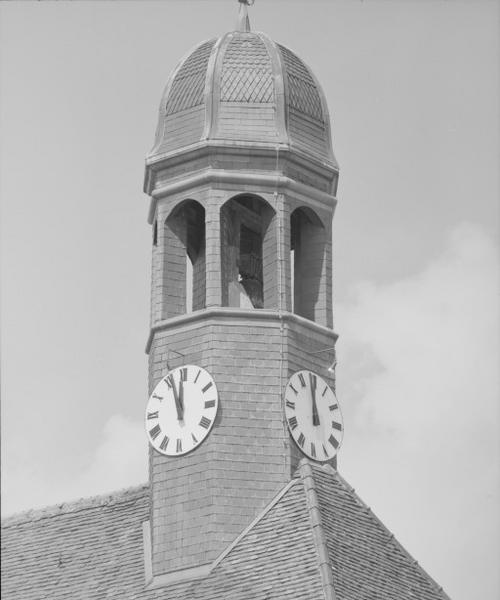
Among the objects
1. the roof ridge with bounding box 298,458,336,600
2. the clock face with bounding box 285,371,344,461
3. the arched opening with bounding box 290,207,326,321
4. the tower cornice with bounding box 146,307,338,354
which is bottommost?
the roof ridge with bounding box 298,458,336,600

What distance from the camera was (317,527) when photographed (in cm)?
5153

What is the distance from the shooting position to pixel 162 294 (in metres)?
55.4

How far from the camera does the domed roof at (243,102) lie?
55.7 m

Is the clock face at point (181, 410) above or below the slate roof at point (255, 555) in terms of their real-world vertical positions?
above

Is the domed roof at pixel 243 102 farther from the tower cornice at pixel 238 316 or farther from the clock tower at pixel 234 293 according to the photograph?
the tower cornice at pixel 238 316

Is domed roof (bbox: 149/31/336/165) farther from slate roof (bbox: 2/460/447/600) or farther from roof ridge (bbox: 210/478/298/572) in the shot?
roof ridge (bbox: 210/478/298/572)

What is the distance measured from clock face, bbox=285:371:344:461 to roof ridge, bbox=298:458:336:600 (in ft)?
1.81

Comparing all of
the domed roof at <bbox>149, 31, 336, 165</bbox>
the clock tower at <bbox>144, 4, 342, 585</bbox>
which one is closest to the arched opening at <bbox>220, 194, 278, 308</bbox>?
the clock tower at <bbox>144, 4, 342, 585</bbox>

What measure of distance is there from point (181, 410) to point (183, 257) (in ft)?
12.2

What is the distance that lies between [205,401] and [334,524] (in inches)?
139

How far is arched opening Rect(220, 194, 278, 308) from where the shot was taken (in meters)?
55.2

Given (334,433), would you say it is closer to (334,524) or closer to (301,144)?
(334,524)

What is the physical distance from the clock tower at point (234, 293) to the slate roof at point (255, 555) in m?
0.52

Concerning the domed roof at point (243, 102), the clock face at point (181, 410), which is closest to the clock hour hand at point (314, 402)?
the clock face at point (181, 410)
